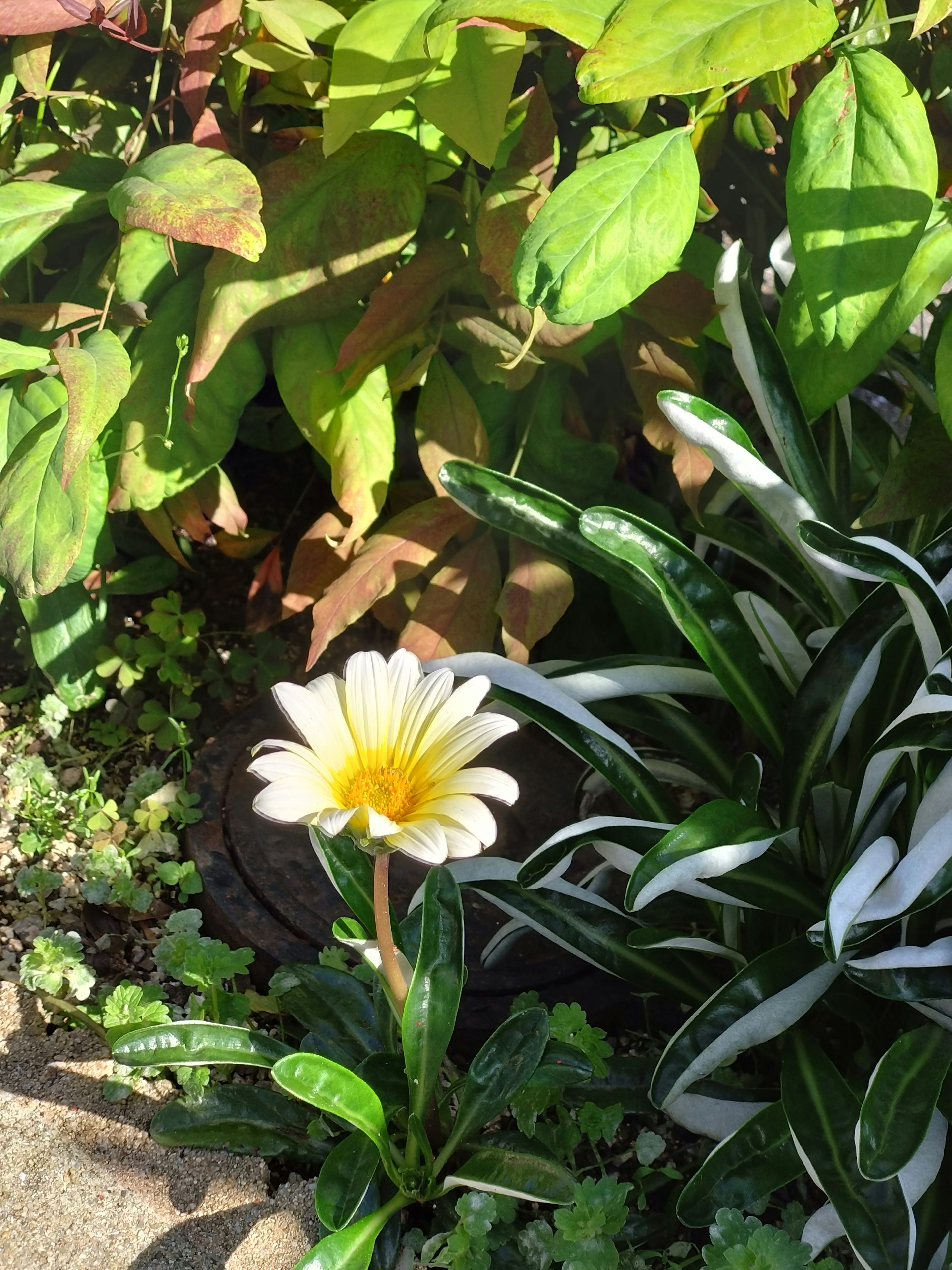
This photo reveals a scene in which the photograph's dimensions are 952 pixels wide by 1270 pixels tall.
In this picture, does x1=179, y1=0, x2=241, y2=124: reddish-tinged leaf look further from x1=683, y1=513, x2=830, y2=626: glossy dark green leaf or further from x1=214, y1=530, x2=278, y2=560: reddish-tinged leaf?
x1=683, y1=513, x2=830, y2=626: glossy dark green leaf

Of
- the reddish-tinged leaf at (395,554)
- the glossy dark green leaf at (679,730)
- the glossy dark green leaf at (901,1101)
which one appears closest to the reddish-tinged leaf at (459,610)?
the reddish-tinged leaf at (395,554)

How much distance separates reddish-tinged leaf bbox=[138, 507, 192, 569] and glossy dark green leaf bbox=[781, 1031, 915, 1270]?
0.92 metres

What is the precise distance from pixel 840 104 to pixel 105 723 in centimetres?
122

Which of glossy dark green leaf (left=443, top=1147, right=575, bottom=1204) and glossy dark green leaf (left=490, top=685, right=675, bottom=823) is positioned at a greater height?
glossy dark green leaf (left=490, top=685, right=675, bottom=823)

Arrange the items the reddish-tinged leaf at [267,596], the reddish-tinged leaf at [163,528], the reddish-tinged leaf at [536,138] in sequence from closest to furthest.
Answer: the reddish-tinged leaf at [536,138] → the reddish-tinged leaf at [163,528] → the reddish-tinged leaf at [267,596]

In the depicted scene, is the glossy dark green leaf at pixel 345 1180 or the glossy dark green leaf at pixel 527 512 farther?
the glossy dark green leaf at pixel 527 512

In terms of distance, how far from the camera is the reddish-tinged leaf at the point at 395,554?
1364mm

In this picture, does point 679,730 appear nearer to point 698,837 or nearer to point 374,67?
point 698,837

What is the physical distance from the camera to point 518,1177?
103 cm

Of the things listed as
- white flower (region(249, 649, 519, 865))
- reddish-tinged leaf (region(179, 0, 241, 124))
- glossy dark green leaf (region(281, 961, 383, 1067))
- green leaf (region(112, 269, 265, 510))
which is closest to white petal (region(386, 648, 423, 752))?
white flower (region(249, 649, 519, 865))

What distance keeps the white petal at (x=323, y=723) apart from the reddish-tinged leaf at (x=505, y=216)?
0.49 m

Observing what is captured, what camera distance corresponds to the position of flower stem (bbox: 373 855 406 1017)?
0.93 metres

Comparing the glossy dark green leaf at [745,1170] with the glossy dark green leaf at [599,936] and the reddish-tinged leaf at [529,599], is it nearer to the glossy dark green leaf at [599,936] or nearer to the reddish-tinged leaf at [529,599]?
the glossy dark green leaf at [599,936]

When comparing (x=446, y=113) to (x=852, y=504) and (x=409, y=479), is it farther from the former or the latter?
(x=852, y=504)
